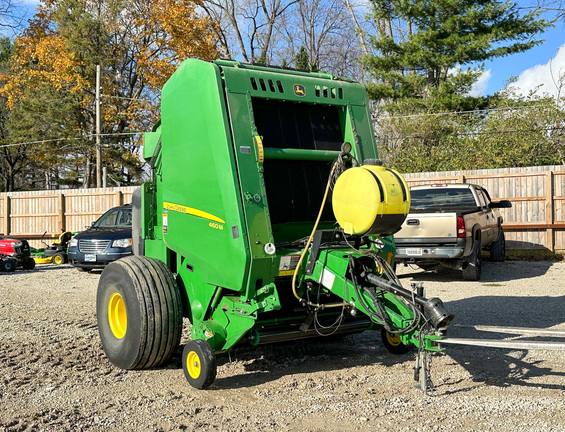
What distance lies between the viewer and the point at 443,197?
1236 centimetres

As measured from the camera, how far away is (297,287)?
5004 millimetres

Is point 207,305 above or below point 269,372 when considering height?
above

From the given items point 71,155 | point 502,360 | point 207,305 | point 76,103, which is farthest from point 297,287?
point 71,155

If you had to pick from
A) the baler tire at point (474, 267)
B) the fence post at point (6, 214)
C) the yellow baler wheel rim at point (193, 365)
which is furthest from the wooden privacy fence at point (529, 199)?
the fence post at point (6, 214)

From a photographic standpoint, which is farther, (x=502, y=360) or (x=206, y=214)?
(x=502, y=360)

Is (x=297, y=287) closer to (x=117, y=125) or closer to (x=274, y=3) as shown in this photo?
(x=117, y=125)

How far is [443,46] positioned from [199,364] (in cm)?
2157

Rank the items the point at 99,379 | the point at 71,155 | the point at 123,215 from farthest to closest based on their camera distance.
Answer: the point at 71,155 < the point at 123,215 < the point at 99,379

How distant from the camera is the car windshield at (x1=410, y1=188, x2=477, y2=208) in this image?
40.0 feet

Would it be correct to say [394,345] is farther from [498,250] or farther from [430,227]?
[498,250]

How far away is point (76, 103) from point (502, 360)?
27140mm

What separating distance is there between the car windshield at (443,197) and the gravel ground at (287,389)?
4850mm

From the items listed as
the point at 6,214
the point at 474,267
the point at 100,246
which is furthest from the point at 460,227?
the point at 6,214

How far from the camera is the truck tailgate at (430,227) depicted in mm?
10750
